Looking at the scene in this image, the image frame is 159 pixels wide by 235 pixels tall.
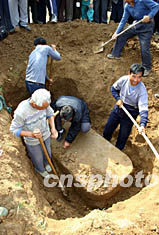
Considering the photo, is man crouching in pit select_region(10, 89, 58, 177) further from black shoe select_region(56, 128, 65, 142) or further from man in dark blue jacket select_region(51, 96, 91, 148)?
black shoe select_region(56, 128, 65, 142)

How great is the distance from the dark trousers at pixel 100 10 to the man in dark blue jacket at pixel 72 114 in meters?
A: 3.92

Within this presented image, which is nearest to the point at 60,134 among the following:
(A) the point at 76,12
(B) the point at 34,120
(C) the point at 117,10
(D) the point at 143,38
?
(B) the point at 34,120

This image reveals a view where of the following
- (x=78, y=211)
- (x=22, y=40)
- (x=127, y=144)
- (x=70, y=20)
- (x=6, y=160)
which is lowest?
(x=78, y=211)

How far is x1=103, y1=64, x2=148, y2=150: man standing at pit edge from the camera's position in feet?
12.5

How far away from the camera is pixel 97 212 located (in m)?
3.08

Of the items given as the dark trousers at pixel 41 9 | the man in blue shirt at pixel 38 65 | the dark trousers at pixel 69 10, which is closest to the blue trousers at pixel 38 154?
the man in blue shirt at pixel 38 65

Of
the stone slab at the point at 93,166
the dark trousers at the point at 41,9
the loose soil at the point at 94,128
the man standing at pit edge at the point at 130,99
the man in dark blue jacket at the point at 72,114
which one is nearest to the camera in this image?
the loose soil at the point at 94,128

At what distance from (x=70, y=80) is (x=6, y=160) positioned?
3.00 m

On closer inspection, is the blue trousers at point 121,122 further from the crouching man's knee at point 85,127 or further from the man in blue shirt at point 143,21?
the man in blue shirt at point 143,21

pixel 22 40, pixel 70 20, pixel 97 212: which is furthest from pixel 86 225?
pixel 70 20

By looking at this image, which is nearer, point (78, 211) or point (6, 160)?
point (6, 160)

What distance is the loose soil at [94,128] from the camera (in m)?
2.84

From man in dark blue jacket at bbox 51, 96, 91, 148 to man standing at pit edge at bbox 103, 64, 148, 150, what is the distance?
0.56 metres

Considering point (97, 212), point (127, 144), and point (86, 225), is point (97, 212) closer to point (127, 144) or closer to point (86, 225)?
point (86, 225)
